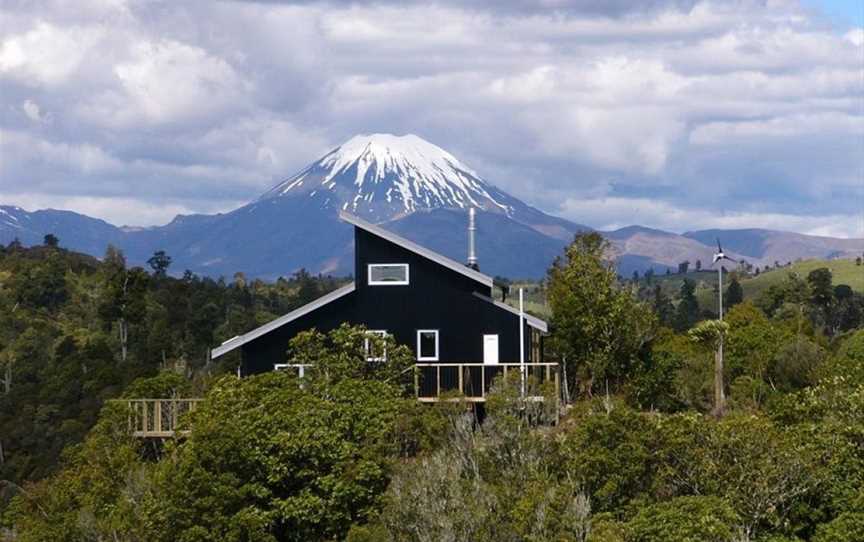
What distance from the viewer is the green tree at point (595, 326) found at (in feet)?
139

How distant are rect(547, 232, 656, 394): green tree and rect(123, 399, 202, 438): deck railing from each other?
11.2 m

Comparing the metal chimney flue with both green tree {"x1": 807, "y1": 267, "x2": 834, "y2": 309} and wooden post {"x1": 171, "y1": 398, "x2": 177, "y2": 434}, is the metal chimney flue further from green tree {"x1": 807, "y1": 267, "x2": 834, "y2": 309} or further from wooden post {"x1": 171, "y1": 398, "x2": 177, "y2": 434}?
green tree {"x1": 807, "y1": 267, "x2": 834, "y2": 309}

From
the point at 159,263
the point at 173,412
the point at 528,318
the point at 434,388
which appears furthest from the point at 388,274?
the point at 159,263

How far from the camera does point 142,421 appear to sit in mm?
38719

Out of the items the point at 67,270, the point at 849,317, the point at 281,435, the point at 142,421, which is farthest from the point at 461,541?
the point at 67,270

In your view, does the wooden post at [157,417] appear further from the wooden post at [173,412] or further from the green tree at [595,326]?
the green tree at [595,326]

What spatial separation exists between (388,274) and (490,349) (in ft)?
11.8

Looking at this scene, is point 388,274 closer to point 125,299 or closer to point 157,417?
point 157,417

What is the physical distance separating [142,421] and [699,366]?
1765 cm

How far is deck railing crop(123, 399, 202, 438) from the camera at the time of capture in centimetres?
3828

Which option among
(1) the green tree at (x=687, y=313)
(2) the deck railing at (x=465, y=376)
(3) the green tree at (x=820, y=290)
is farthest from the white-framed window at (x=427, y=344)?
(3) the green tree at (x=820, y=290)

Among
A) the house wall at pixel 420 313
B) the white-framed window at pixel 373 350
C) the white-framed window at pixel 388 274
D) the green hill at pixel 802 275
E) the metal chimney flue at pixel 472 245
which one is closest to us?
the white-framed window at pixel 373 350

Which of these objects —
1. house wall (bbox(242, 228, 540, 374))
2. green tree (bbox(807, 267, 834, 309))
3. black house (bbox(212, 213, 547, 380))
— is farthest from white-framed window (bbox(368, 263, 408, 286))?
green tree (bbox(807, 267, 834, 309))

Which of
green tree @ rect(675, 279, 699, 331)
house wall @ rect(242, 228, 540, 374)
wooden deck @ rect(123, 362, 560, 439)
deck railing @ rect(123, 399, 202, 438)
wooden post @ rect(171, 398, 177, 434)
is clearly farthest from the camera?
green tree @ rect(675, 279, 699, 331)
